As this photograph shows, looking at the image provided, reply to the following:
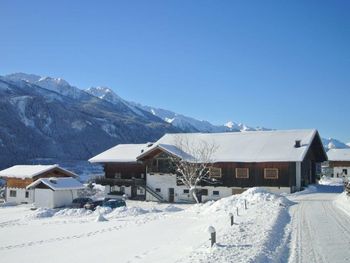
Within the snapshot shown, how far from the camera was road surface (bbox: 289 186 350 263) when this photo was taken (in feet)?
51.8

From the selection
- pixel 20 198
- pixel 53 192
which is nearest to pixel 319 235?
pixel 53 192

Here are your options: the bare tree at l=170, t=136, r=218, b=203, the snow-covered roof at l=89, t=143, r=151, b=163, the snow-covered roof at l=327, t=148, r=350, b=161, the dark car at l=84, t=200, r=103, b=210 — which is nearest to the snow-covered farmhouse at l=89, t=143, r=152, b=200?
the snow-covered roof at l=89, t=143, r=151, b=163

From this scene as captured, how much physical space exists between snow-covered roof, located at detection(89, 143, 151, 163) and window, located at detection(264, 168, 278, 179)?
18.0 m

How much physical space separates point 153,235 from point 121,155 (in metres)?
36.1

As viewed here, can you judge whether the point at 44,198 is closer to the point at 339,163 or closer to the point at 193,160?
the point at 193,160

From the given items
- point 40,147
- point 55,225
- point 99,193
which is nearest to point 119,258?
point 55,225

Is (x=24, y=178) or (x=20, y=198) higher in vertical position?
(x=24, y=178)

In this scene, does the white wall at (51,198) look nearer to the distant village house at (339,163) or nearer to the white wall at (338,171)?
the distant village house at (339,163)

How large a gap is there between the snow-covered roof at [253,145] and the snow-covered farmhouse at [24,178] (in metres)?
13.9

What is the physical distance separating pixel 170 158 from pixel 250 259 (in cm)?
3941

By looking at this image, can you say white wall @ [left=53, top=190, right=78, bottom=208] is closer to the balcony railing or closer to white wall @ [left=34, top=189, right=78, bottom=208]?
white wall @ [left=34, top=189, right=78, bottom=208]

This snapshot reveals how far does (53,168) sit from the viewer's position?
2414 inches

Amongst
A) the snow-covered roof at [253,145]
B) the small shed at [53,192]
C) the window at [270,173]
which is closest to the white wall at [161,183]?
the snow-covered roof at [253,145]

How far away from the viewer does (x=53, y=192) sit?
52562 mm
